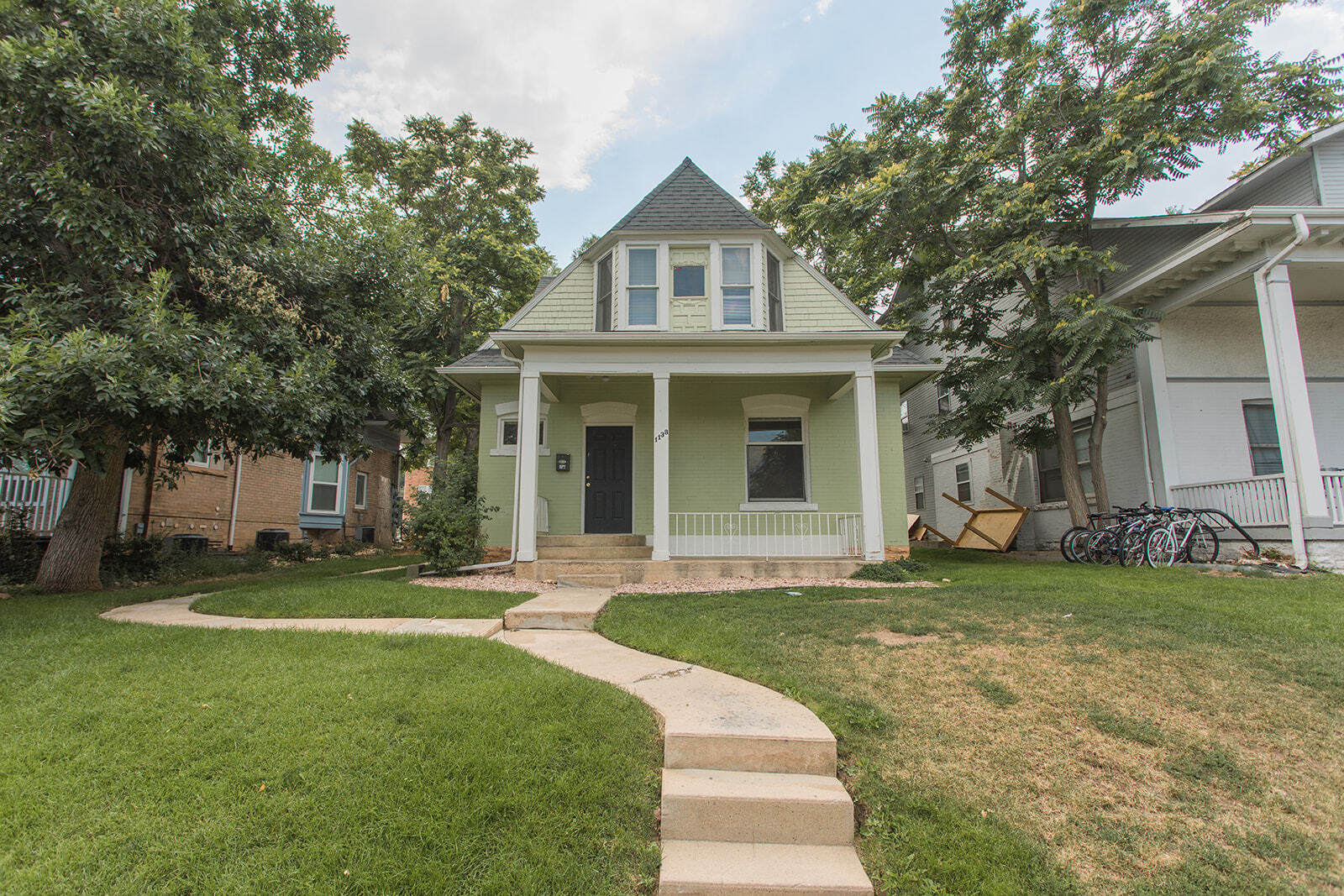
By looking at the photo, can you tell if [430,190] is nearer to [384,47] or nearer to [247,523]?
[384,47]

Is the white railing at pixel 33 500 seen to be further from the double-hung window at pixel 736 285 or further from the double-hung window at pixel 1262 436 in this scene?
the double-hung window at pixel 1262 436

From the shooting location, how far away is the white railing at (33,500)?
362 inches

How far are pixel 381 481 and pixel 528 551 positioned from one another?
13.8 meters

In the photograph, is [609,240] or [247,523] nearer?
[609,240]

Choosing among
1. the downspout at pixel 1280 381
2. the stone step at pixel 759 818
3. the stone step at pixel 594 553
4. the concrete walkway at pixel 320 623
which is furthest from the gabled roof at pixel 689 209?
the stone step at pixel 759 818

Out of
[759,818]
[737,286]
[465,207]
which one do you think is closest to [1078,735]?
[759,818]

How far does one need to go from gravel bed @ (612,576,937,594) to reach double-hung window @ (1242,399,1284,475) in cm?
740

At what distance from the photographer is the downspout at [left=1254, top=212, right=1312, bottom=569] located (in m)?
7.96

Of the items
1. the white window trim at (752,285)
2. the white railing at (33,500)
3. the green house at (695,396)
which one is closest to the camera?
the white railing at (33,500)

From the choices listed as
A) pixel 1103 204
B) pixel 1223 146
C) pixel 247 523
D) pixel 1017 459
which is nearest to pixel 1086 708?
pixel 1103 204

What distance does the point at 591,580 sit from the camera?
8203 mm

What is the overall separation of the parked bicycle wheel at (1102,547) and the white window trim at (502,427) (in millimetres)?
9201

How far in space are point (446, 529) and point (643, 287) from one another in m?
4.95

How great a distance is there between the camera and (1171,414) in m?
10.2
